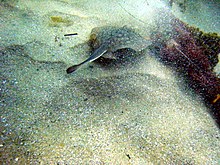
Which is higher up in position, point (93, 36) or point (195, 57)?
point (195, 57)

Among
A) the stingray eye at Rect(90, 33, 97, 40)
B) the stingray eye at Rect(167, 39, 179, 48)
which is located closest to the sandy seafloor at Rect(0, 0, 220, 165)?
the stingray eye at Rect(90, 33, 97, 40)

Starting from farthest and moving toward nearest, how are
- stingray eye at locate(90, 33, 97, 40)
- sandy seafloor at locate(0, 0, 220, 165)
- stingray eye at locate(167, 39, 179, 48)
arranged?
stingray eye at locate(167, 39, 179, 48), stingray eye at locate(90, 33, 97, 40), sandy seafloor at locate(0, 0, 220, 165)

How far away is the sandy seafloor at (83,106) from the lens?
236 centimetres

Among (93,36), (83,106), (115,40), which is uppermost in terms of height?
(115,40)

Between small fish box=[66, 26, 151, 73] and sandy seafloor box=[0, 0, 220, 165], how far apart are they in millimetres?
263

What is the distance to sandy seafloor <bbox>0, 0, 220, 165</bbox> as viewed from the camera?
2357 mm

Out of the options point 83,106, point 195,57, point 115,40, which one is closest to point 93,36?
point 115,40

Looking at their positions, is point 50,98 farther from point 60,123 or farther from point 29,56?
point 29,56

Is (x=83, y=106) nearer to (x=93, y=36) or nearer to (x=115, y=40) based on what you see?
(x=115, y=40)

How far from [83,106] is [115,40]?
5.35ft

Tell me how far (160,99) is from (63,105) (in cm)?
168

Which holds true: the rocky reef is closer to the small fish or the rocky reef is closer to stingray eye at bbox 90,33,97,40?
the small fish

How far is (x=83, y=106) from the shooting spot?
2871 millimetres

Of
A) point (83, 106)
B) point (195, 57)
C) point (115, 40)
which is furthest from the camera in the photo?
point (195, 57)
